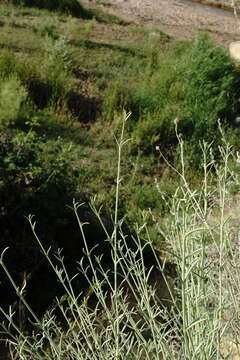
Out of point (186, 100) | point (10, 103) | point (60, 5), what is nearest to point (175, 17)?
point (60, 5)

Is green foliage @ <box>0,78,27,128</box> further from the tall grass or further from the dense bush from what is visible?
the tall grass

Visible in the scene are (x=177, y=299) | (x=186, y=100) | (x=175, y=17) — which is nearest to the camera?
(x=177, y=299)

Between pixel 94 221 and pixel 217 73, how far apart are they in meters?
3.63

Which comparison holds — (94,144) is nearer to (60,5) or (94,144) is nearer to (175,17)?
(60,5)

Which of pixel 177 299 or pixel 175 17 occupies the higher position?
pixel 177 299

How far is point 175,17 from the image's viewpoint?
1466 cm

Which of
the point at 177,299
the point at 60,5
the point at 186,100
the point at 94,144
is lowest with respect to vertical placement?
the point at 94,144

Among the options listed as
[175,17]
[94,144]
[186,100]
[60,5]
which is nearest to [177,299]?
[94,144]

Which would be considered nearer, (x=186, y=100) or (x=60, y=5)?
(x=186, y=100)

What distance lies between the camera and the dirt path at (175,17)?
13369mm

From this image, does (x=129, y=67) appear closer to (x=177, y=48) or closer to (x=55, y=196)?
(x=177, y=48)

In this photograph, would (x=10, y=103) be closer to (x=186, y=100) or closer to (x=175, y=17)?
(x=186, y=100)

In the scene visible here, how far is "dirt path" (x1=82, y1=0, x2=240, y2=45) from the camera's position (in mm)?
13369

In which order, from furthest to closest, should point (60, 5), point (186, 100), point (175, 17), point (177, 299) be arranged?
1. point (175, 17)
2. point (60, 5)
3. point (186, 100)
4. point (177, 299)
